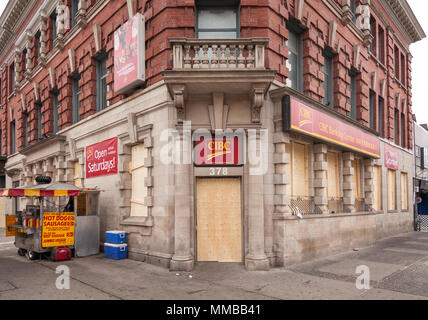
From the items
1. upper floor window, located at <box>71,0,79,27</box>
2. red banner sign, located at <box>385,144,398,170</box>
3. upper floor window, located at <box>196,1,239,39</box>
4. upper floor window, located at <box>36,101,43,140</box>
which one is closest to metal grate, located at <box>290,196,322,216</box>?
upper floor window, located at <box>196,1,239,39</box>

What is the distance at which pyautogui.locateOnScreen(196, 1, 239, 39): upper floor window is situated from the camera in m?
11.9

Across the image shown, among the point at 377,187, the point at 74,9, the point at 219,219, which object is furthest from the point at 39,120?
the point at 377,187

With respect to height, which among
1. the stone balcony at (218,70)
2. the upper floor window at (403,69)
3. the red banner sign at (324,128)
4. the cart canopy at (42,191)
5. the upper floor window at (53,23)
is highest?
the upper floor window at (53,23)

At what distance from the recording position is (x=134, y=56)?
12648mm

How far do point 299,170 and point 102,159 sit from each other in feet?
26.6

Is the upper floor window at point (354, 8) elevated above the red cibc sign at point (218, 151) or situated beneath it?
elevated above

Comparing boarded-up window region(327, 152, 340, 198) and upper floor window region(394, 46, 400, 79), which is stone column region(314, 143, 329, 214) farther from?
upper floor window region(394, 46, 400, 79)

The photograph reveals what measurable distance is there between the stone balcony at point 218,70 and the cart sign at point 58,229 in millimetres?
5694

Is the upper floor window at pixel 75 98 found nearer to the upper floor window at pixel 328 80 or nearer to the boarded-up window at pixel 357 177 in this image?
the upper floor window at pixel 328 80

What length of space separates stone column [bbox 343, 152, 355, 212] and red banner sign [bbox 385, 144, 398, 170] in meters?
6.43

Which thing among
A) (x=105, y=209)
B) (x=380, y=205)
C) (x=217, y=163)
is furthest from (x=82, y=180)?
(x=380, y=205)

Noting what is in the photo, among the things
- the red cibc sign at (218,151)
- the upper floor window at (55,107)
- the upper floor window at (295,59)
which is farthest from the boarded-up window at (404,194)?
the upper floor window at (55,107)

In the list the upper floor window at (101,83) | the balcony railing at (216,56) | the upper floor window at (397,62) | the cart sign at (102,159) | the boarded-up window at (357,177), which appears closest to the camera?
the balcony railing at (216,56)

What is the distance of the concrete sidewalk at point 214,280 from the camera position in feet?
26.1
